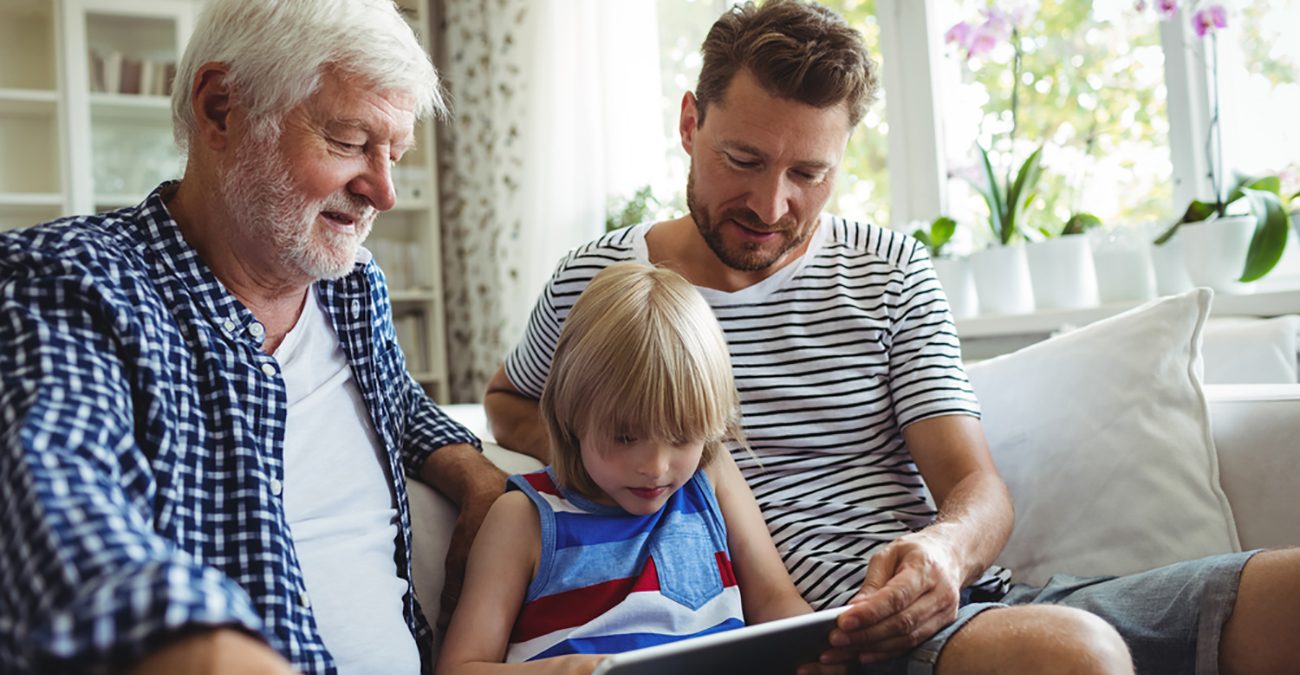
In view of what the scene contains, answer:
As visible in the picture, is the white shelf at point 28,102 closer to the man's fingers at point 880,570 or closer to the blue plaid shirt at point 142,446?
the blue plaid shirt at point 142,446

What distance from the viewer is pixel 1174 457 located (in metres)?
1.52

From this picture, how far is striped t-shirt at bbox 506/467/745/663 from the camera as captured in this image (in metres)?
1.18

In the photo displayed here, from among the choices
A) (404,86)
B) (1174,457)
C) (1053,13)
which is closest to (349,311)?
(404,86)

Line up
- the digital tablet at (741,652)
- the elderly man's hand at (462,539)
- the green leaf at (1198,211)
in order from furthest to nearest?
1. the green leaf at (1198,211)
2. the elderly man's hand at (462,539)
3. the digital tablet at (741,652)

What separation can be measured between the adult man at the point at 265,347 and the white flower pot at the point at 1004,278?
5.32ft

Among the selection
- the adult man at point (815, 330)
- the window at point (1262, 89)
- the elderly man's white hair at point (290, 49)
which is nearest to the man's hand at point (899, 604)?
the adult man at point (815, 330)

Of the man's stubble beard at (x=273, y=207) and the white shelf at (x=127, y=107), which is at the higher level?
the white shelf at (x=127, y=107)

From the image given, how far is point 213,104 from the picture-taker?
4.09 ft

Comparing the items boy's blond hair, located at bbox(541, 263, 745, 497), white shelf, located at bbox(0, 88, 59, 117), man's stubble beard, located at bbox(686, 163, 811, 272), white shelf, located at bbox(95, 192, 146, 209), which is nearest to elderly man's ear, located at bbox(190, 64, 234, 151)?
boy's blond hair, located at bbox(541, 263, 745, 497)

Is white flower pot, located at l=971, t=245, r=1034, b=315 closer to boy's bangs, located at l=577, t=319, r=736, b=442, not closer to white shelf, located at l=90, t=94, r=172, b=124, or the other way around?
boy's bangs, located at l=577, t=319, r=736, b=442

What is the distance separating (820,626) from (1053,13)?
7.42 feet

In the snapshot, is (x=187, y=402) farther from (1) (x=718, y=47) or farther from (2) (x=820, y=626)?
(1) (x=718, y=47)

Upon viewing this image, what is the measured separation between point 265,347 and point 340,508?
0.68ft

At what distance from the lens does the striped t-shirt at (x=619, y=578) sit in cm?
118
